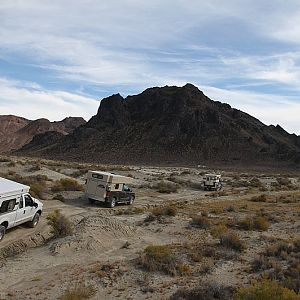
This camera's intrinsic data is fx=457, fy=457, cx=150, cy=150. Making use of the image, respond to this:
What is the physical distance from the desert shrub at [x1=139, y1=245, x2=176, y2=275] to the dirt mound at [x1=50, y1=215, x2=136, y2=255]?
2149 mm

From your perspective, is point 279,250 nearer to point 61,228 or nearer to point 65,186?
point 61,228

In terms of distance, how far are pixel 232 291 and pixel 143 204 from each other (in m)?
20.6

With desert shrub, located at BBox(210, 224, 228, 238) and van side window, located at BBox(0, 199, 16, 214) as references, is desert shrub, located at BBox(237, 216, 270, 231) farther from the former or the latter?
van side window, located at BBox(0, 199, 16, 214)

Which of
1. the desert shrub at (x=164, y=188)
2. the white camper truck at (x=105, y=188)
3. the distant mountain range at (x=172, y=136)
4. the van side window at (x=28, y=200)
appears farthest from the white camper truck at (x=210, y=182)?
the distant mountain range at (x=172, y=136)

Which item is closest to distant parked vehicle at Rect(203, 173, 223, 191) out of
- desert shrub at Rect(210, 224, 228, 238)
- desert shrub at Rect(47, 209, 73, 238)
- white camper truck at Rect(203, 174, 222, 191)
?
white camper truck at Rect(203, 174, 222, 191)

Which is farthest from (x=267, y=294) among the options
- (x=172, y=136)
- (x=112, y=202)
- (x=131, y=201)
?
(x=172, y=136)

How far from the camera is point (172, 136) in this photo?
4966 inches

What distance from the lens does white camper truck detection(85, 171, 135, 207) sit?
28531 millimetres

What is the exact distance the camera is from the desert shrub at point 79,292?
1078 centimetres

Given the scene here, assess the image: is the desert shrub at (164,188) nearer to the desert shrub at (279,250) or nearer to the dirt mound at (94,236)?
the dirt mound at (94,236)

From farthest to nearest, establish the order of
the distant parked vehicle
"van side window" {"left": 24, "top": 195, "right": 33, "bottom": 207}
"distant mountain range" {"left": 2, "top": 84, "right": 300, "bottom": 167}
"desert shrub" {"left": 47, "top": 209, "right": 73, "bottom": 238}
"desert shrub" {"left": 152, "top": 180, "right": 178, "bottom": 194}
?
"distant mountain range" {"left": 2, "top": 84, "right": 300, "bottom": 167} → the distant parked vehicle → "desert shrub" {"left": 152, "top": 180, "right": 178, "bottom": 194} → "van side window" {"left": 24, "top": 195, "right": 33, "bottom": 207} → "desert shrub" {"left": 47, "top": 209, "right": 73, "bottom": 238}

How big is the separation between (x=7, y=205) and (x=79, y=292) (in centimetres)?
624

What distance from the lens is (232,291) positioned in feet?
37.9

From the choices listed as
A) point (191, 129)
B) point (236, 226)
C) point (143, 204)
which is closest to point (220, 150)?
point (191, 129)
